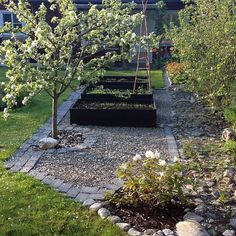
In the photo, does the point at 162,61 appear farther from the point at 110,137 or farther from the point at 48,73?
the point at 48,73

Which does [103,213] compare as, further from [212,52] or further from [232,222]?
[212,52]

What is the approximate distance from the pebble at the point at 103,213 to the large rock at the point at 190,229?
0.81m

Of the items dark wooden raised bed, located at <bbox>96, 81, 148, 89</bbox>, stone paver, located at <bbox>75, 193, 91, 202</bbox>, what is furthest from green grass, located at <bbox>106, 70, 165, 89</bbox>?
stone paver, located at <bbox>75, 193, 91, 202</bbox>

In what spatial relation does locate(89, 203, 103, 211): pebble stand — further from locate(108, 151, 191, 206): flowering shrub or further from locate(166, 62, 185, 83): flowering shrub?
locate(166, 62, 185, 83): flowering shrub

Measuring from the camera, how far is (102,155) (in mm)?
6691

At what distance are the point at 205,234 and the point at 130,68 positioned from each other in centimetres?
1609

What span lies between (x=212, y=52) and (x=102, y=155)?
12.9ft

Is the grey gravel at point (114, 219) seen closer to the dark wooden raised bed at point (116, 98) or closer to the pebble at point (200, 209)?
the pebble at point (200, 209)

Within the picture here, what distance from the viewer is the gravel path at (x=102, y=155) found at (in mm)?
5750

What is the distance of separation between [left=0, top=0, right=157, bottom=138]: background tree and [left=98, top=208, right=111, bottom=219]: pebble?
253 cm

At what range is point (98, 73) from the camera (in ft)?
23.3

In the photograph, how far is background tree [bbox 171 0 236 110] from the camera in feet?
28.5

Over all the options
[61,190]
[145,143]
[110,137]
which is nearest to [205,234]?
[61,190]

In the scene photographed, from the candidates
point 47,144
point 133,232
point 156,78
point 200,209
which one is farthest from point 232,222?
point 156,78
